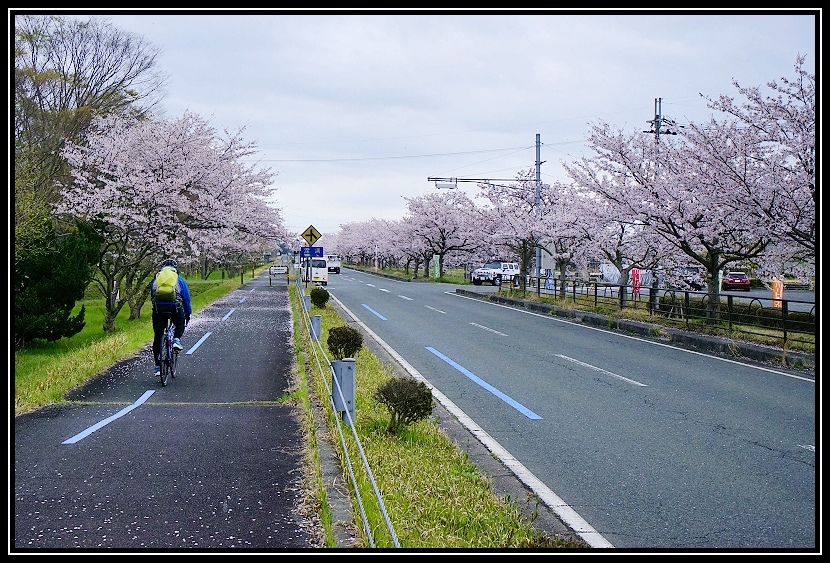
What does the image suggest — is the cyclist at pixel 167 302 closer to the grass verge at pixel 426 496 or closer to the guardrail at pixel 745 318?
the grass verge at pixel 426 496

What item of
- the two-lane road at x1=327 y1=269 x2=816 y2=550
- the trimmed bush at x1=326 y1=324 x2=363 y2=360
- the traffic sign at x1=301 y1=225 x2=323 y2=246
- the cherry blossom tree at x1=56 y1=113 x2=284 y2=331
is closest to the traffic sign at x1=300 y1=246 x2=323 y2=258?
the traffic sign at x1=301 y1=225 x2=323 y2=246

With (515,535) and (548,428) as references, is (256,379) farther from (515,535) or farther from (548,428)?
(515,535)

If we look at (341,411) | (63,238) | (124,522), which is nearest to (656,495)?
(341,411)

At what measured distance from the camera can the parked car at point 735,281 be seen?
4628 centimetres

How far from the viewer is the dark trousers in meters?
10.1

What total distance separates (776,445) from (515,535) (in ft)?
13.7

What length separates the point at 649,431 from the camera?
764 centimetres

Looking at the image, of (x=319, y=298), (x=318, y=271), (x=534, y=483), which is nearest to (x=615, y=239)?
(x=319, y=298)

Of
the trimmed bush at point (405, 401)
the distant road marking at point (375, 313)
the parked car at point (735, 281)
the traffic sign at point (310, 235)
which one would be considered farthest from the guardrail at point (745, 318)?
the parked car at point (735, 281)

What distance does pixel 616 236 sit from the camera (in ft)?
79.7

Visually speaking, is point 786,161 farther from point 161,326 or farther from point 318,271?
point 318,271

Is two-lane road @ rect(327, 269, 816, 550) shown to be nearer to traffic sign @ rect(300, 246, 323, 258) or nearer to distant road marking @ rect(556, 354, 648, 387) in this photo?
distant road marking @ rect(556, 354, 648, 387)

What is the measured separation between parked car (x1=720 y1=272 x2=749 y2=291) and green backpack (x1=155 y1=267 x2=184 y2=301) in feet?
142

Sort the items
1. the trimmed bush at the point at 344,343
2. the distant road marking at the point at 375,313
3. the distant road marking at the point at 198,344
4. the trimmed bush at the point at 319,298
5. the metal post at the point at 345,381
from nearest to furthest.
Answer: the metal post at the point at 345,381, the trimmed bush at the point at 344,343, the distant road marking at the point at 198,344, the distant road marking at the point at 375,313, the trimmed bush at the point at 319,298
